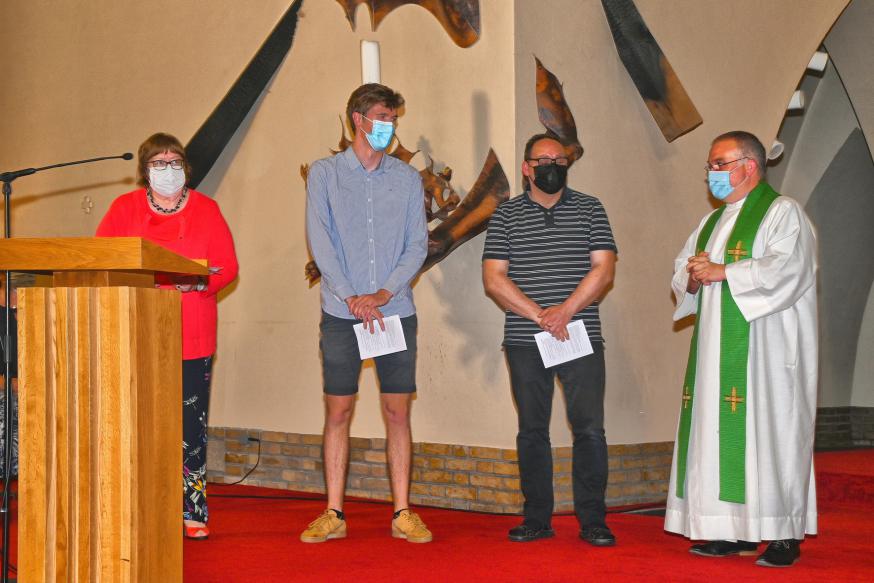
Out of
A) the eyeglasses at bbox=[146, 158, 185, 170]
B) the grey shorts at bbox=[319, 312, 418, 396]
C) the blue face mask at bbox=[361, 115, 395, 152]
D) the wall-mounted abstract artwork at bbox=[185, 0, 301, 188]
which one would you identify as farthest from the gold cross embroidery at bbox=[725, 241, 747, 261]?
the wall-mounted abstract artwork at bbox=[185, 0, 301, 188]

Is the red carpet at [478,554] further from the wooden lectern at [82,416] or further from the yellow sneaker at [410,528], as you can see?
the wooden lectern at [82,416]

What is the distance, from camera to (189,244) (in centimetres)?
447

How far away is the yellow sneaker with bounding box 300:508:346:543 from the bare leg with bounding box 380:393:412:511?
0.83 ft

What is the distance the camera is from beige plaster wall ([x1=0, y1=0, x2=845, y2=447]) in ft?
18.1

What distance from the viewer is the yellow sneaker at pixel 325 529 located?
4.37 meters

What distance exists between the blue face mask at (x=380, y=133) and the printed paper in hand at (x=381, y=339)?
0.75m

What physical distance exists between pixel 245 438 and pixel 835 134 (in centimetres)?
488

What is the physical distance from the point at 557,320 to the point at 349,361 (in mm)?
886

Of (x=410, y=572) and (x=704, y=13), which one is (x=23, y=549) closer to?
(x=410, y=572)

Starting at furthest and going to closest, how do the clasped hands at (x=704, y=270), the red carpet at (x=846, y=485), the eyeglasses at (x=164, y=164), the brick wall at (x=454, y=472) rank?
the red carpet at (x=846, y=485) < the brick wall at (x=454, y=472) < the eyeglasses at (x=164, y=164) < the clasped hands at (x=704, y=270)

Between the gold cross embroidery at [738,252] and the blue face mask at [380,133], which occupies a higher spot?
the blue face mask at [380,133]

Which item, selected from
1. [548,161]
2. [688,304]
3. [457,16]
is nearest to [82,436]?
[548,161]

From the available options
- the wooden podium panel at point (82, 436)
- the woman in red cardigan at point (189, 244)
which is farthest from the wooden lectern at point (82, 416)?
the woman in red cardigan at point (189, 244)

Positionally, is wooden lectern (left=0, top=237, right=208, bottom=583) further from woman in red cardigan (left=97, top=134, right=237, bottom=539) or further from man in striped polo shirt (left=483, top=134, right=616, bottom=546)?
man in striped polo shirt (left=483, top=134, right=616, bottom=546)
